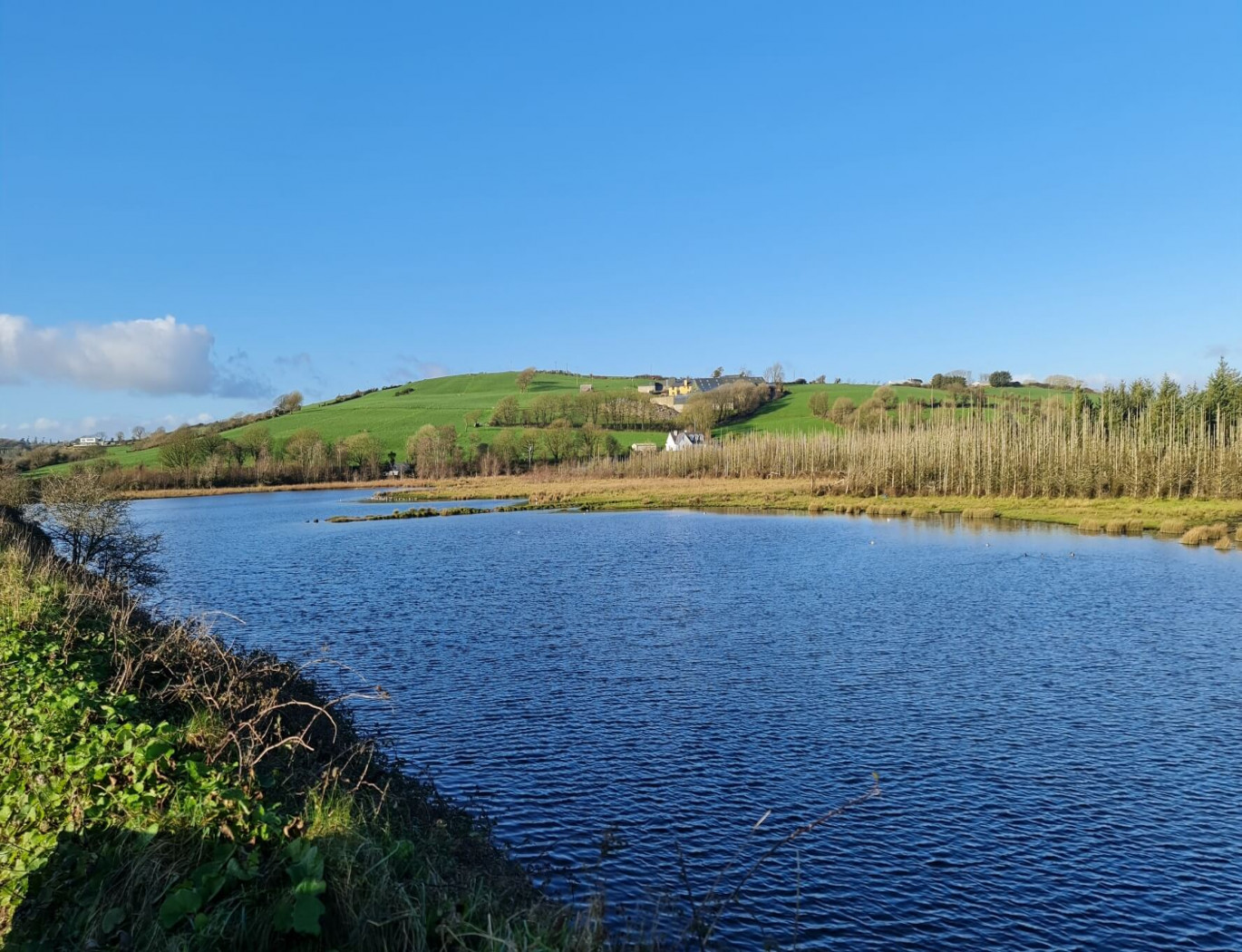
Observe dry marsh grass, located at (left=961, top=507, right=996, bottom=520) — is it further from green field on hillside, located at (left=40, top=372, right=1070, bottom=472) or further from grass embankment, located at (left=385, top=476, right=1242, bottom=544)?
green field on hillside, located at (left=40, top=372, right=1070, bottom=472)

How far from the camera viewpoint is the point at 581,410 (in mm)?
166875

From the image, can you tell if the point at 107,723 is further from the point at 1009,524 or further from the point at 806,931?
the point at 1009,524

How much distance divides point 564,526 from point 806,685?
44467mm

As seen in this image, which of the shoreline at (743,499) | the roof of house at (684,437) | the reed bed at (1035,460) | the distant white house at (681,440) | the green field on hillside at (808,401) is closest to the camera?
the shoreline at (743,499)

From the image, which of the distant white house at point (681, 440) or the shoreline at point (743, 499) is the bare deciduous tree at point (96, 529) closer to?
the shoreline at point (743, 499)

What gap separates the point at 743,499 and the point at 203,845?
8108 centimetres

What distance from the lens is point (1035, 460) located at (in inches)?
2906

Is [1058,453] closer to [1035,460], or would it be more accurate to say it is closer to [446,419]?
[1035,460]

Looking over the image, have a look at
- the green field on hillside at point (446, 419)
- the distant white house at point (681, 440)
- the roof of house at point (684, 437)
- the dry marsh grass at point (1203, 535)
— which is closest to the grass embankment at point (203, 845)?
the dry marsh grass at point (1203, 535)

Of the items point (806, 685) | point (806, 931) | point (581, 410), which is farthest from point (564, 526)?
point (581, 410)

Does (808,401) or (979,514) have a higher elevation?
(808,401)

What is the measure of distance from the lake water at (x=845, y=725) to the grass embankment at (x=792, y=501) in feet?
60.0

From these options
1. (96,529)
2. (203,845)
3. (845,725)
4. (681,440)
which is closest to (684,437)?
(681,440)

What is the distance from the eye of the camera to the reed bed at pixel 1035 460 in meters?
66.5
